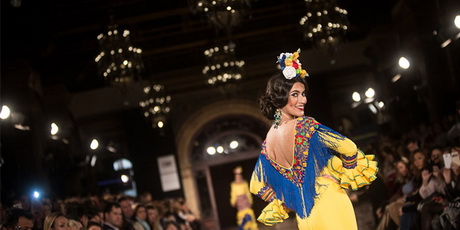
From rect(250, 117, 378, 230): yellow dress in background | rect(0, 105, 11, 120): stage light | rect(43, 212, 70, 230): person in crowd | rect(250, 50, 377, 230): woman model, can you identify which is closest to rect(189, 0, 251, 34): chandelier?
rect(43, 212, 70, 230): person in crowd

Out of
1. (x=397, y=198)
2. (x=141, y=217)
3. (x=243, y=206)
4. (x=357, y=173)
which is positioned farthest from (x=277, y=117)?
(x=243, y=206)

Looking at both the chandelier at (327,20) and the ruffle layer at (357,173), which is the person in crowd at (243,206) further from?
the ruffle layer at (357,173)

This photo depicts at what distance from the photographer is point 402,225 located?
25.3 ft

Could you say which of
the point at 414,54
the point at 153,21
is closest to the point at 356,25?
the point at 414,54

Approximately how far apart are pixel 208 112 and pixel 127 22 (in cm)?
798

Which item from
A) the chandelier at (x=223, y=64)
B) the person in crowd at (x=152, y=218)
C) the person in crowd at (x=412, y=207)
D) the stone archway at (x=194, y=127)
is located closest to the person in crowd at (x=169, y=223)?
the person in crowd at (x=152, y=218)

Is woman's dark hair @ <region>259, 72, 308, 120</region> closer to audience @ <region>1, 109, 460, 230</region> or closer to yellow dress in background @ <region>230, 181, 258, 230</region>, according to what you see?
audience @ <region>1, 109, 460, 230</region>

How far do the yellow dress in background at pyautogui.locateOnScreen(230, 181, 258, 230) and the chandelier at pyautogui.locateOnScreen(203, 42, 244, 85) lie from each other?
203 inches

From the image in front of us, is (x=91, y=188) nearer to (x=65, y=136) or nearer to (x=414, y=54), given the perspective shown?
(x=65, y=136)

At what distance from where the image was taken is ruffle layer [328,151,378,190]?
4.25 m

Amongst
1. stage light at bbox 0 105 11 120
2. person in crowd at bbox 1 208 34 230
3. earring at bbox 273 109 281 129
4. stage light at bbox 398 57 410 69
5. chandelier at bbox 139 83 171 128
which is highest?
chandelier at bbox 139 83 171 128

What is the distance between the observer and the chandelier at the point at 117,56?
29.9 ft

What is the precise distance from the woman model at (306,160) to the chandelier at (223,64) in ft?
22.5

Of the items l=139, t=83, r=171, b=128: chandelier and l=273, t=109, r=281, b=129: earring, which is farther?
l=139, t=83, r=171, b=128: chandelier
